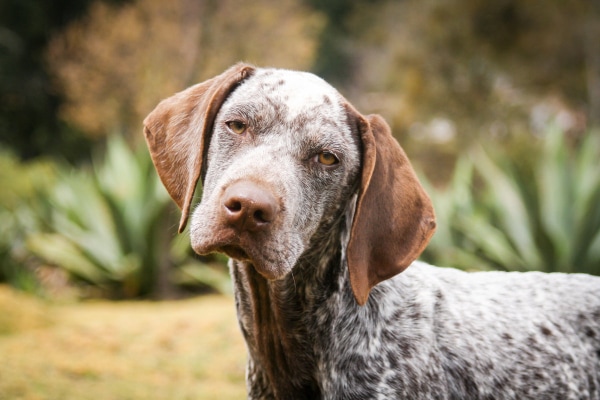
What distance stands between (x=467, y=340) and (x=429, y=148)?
21756 millimetres

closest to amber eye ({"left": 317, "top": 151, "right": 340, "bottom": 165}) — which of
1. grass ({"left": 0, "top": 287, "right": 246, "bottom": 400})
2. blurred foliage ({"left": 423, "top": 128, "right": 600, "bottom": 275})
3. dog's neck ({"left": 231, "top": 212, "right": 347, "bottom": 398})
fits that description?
dog's neck ({"left": 231, "top": 212, "right": 347, "bottom": 398})

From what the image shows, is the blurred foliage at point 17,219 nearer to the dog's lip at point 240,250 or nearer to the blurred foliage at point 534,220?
the blurred foliage at point 534,220

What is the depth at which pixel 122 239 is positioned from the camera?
789cm

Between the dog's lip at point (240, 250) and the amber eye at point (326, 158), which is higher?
the amber eye at point (326, 158)

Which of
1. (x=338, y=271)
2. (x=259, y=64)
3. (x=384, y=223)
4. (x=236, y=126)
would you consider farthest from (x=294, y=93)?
(x=259, y=64)

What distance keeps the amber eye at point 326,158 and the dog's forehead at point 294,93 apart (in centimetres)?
17

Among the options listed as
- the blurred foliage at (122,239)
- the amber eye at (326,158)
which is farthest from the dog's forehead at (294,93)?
the blurred foliage at (122,239)

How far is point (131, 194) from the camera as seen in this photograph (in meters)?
8.06

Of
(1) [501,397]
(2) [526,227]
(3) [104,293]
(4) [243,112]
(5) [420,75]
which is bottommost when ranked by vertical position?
(3) [104,293]

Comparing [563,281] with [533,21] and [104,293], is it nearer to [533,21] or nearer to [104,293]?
[104,293]

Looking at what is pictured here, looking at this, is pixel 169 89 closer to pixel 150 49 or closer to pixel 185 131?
pixel 150 49

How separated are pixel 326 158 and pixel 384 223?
1.08 feet

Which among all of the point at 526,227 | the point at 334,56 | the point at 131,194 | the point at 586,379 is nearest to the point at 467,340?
the point at 586,379

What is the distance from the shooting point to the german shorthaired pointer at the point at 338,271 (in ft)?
7.88
